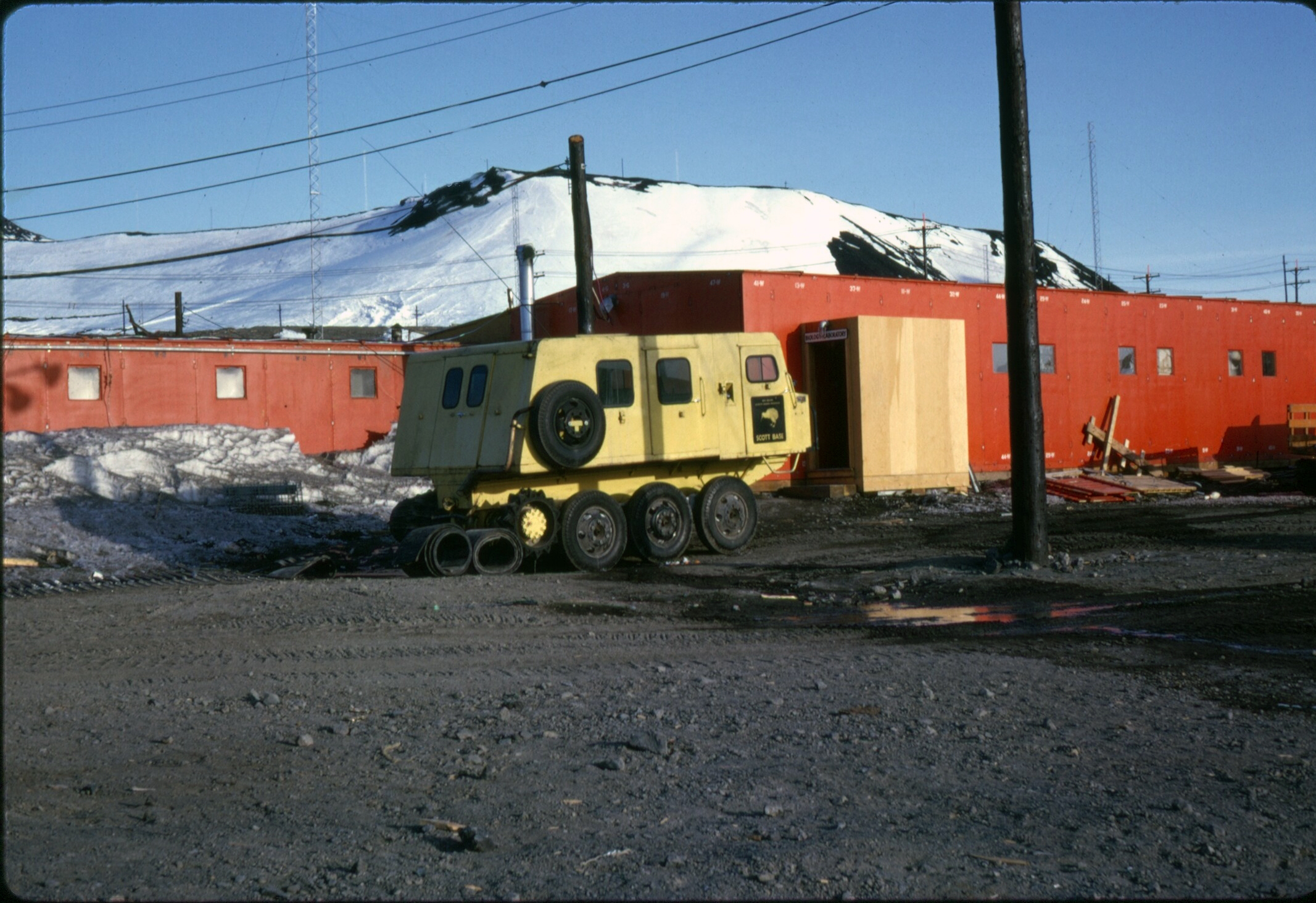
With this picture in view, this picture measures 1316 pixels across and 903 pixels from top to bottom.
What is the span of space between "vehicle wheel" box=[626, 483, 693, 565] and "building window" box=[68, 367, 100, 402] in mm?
21392

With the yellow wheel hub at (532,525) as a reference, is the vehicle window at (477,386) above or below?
above

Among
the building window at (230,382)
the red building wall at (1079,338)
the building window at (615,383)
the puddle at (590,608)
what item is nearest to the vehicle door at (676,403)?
the building window at (615,383)

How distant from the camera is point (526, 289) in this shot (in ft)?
100

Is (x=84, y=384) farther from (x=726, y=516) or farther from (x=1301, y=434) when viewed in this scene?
(x=1301, y=434)

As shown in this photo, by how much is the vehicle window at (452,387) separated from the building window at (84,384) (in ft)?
65.1

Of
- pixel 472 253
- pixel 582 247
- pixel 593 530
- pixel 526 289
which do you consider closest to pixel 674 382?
pixel 593 530

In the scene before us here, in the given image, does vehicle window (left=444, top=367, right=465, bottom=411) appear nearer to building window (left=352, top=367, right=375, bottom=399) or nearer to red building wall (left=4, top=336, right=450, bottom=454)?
red building wall (left=4, top=336, right=450, bottom=454)

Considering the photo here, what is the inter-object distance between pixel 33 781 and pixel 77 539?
42.2 ft

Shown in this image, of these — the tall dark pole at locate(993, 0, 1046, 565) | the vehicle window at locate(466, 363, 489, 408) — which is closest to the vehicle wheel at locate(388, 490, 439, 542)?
the vehicle window at locate(466, 363, 489, 408)

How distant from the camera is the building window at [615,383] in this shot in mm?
14609

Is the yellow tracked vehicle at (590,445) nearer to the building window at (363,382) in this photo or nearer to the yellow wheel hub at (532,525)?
A: the yellow wheel hub at (532,525)

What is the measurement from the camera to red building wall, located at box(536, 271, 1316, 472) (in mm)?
24281

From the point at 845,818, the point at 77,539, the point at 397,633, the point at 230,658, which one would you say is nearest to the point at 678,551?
the point at 397,633

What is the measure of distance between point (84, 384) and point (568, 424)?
2177 cm
